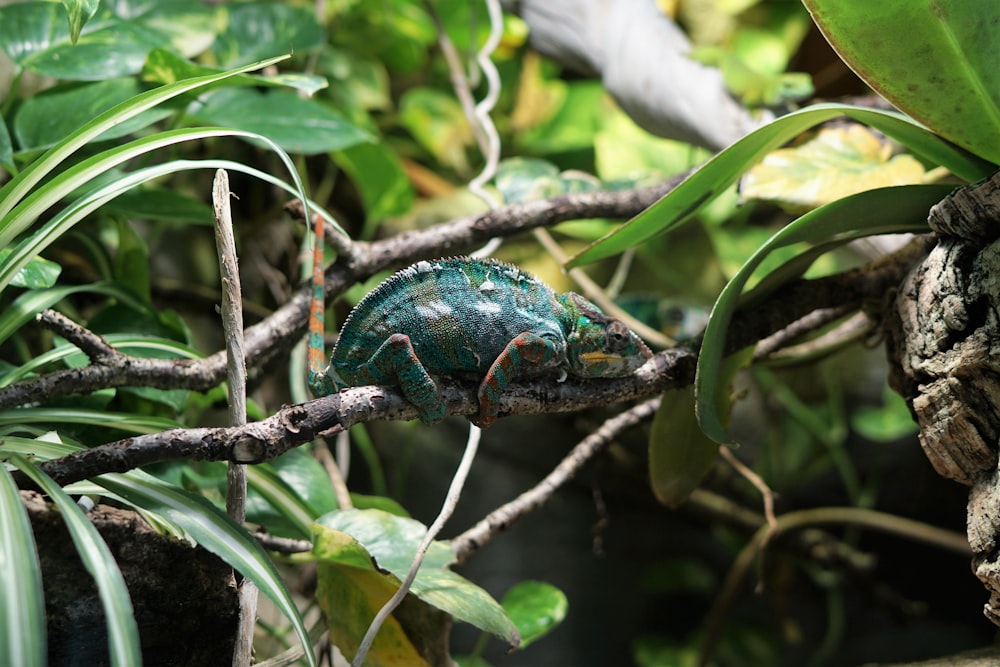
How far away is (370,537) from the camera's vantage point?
142 centimetres

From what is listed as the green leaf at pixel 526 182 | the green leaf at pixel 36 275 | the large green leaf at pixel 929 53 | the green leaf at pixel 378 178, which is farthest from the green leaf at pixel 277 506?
the large green leaf at pixel 929 53

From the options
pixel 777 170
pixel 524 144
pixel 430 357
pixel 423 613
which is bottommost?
pixel 423 613

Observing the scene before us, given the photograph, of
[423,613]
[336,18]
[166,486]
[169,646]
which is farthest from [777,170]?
[336,18]

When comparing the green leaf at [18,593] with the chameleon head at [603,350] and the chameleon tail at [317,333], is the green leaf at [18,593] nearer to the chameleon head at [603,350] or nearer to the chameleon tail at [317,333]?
the chameleon tail at [317,333]

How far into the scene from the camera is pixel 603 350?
137 cm

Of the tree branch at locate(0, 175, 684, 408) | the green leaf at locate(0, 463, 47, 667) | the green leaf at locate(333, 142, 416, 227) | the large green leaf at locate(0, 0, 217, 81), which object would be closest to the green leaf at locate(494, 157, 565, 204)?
the tree branch at locate(0, 175, 684, 408)

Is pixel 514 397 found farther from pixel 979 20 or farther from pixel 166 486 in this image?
pixel 979 20

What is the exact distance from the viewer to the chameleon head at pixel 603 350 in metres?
1.37

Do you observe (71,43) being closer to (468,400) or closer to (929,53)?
(468,400)

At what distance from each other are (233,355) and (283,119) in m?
0.86

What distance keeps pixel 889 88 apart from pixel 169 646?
1.34 metres

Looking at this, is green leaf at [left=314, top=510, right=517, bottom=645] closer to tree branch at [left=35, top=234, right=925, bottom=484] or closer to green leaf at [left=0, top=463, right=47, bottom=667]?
tree branch at [left=35, top=234, right=925, bottom=484]

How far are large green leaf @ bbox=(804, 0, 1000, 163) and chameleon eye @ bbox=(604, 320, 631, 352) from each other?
0.55 metres

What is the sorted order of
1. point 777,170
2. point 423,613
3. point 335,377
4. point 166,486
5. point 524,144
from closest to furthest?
point 166,486, point 335,377, point 423,613, point 777,170, point 524,144
